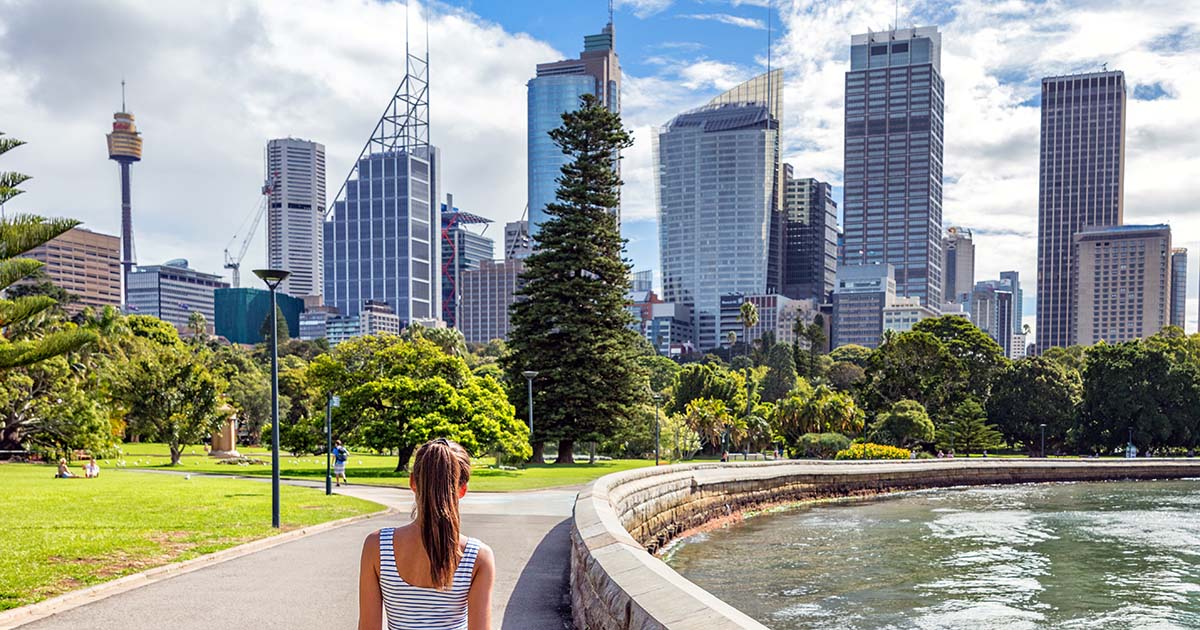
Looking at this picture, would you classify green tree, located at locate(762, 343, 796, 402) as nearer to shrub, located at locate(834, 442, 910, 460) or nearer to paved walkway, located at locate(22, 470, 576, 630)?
shrub, located at locate(834, 442, 910, 460)

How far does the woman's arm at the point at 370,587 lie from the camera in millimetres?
3352

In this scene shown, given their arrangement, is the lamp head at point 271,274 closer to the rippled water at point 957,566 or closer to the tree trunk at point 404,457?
the rippled water at point 957,566

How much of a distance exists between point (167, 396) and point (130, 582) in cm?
3744

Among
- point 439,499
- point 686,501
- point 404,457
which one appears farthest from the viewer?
point 404,457

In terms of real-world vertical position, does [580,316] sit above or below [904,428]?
above

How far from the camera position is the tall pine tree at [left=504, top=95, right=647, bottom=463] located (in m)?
41.2

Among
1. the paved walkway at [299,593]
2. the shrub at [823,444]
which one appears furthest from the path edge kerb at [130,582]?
the shrub at [823,444]

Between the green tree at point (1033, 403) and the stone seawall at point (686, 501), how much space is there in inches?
692

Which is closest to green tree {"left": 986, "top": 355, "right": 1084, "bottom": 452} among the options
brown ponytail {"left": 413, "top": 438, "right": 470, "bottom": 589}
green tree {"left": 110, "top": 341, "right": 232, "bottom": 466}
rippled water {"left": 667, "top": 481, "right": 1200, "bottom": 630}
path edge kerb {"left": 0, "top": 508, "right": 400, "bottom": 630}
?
rippled water {"left": 667, "top": 481, "right": 1200, "bottom": 630}

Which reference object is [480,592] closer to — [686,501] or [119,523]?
[119,523]

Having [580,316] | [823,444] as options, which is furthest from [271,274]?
[823,444]

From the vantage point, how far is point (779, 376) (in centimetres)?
9588

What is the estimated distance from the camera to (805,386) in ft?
271

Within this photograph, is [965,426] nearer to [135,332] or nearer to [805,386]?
[805,386]
